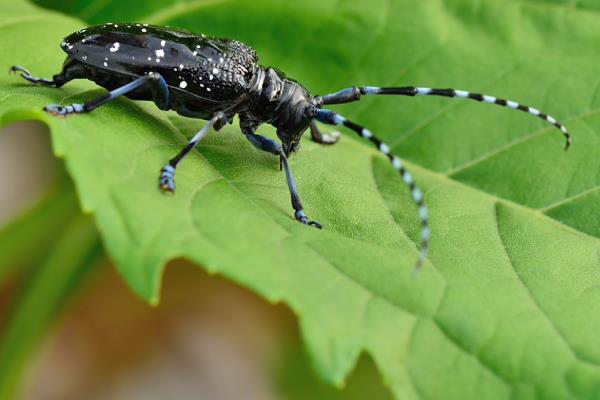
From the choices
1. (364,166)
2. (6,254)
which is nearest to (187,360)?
(6,254)

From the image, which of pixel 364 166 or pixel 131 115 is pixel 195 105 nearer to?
pixel 131 115

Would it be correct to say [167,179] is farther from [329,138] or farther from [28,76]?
[329,138]

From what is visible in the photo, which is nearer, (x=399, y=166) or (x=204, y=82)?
(x=399, y=166)

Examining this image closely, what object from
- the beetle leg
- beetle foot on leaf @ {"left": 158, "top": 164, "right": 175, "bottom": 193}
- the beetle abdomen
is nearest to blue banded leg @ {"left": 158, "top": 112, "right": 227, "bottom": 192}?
beetle foot on leaf @ {"left": 158, "top": 164, "right": 175, "bottom": 193}

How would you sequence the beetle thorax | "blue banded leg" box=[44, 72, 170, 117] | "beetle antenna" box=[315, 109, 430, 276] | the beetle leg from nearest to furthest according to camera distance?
1. "beetle antenna" box=[315, 109, 430, 276]
2. "blue banded leg" box=[44, 72, 170, 117]
3. the beetle thorax
4. the beetle leg

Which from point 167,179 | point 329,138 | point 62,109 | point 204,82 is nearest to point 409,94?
point 329,138

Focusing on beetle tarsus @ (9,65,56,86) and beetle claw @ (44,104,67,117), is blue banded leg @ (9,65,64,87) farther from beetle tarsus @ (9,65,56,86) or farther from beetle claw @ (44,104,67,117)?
beetle claw @ (44,104,67,117)
